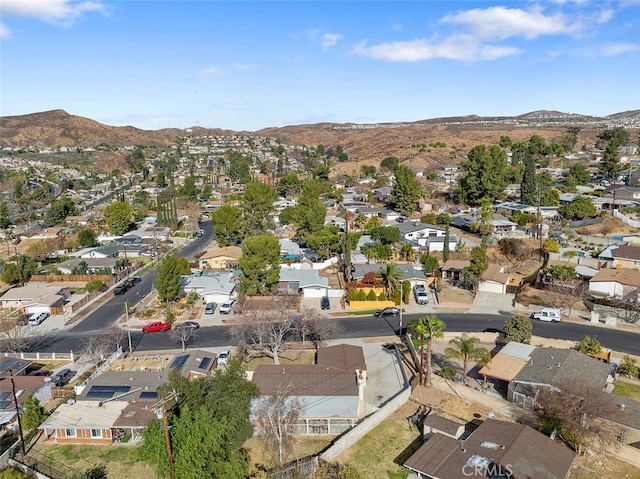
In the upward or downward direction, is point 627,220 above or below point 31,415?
above

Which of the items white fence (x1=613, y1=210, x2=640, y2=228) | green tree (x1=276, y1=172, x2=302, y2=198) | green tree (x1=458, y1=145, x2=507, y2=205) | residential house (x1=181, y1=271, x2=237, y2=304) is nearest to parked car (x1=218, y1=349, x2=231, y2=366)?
residential house (x1=181, y1=271, x2=237, y2=304)

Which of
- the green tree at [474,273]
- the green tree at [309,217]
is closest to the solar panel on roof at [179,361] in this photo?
the green tree at [474,273]

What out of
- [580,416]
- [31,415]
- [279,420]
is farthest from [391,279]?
[31,415]

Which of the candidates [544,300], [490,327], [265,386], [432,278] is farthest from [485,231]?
[265,386]

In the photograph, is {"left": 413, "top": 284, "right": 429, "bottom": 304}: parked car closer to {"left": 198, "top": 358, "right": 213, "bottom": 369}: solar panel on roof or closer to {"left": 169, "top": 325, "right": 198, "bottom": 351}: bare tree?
{"left": 169, "top": 325, "right": 198, "bottom": 351}: bare tree

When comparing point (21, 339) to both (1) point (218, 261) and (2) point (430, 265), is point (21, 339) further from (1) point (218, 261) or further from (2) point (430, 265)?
(2) point (430, 265)

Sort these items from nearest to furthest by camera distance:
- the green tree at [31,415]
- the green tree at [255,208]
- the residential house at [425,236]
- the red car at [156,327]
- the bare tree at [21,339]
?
the green tree at [31,415]
the bare tree at [21,339]
the red car at [156,327]
the residential house at [425,236]
the green tree at [255,208]

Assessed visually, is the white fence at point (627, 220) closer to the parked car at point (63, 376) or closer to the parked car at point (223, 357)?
the parked car at point (223, 357)
